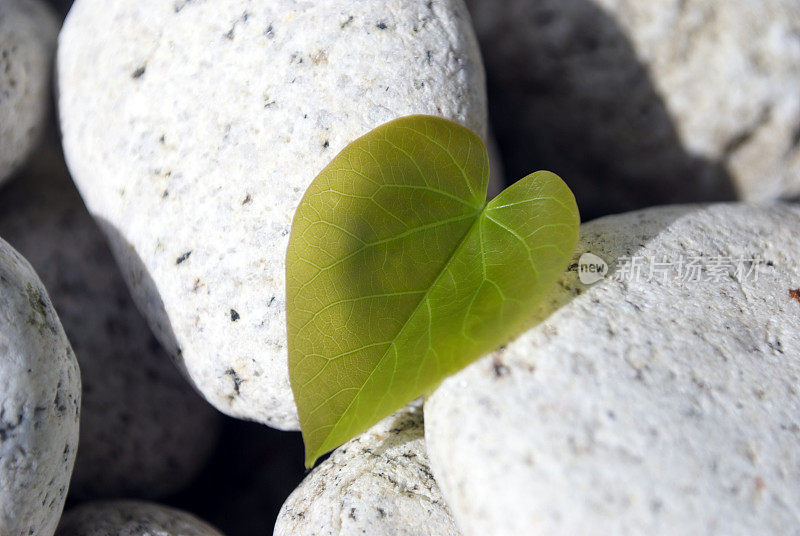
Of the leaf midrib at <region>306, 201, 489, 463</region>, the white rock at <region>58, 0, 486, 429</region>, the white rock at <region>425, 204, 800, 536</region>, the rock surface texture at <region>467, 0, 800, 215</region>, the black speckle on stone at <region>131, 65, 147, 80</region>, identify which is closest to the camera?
the white rock at <region>425, 204, 800, 536</region>

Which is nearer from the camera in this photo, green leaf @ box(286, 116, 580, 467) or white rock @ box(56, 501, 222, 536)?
green leaf @ box(286, 116, 580, 467)

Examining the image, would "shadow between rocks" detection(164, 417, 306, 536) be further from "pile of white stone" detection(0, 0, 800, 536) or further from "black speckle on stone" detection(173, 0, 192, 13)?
"black speckle on stone" detection(173, 0, 192, 13)

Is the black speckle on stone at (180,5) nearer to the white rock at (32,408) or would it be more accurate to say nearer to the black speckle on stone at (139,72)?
the black speckle on stone at (139,72)

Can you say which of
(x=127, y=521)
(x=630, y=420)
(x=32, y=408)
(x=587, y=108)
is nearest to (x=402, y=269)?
(x=630, y=420)

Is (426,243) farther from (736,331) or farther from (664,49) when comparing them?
(664,49)

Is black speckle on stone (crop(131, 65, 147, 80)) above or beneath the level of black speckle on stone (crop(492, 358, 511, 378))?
above

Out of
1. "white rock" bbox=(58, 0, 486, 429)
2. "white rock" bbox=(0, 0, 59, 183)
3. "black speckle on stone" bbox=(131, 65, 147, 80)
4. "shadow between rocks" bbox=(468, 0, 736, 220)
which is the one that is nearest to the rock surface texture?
"shadow between rocks" bbox=(468, 0, 736, 220)

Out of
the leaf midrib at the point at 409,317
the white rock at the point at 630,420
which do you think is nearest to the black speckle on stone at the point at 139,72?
the leaf midrib at the point at 409,317

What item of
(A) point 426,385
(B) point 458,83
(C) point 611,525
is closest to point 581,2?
(B) point 458,83
